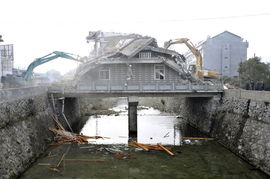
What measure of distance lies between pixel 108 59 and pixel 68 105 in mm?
8652

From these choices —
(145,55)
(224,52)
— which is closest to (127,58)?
(145,55)

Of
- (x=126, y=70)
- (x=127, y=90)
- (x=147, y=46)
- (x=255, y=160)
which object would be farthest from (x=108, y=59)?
(x=255, y=160)

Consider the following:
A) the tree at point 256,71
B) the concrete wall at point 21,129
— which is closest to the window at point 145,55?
the concrete wall at point 21,129

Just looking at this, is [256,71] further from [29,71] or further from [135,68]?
[29,71]

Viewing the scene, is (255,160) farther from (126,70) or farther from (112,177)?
(126,70)

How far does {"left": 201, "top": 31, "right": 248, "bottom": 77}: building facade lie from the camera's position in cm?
5578

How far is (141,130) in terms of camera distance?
2916 cm

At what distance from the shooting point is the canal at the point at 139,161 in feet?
51.1

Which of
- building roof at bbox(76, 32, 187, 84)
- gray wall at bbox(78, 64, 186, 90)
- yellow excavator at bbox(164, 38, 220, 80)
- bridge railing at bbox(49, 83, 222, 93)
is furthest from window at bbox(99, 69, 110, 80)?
yellow excavator at bbox(164, 38, 220, 80)

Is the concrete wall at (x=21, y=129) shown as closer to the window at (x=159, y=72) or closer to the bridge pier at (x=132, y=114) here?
the bridge pier at (x=132, y=114)

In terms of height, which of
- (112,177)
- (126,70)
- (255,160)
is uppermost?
(126,70)

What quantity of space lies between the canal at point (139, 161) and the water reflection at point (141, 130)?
108 millimetres

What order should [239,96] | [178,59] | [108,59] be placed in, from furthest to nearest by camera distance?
[178,59] → [108,59] → [239,96]

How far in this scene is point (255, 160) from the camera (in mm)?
15953
